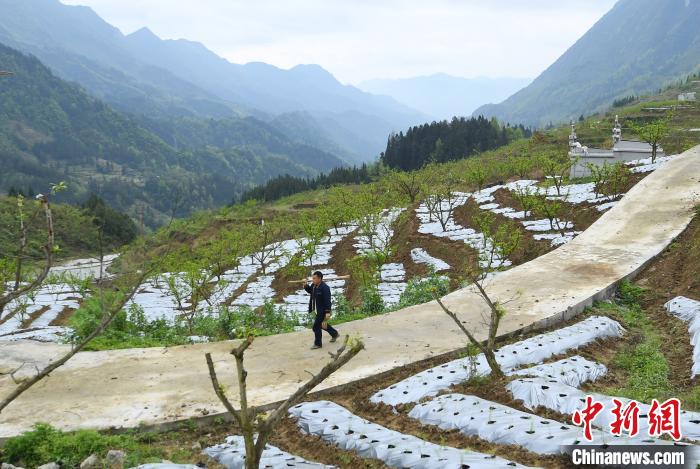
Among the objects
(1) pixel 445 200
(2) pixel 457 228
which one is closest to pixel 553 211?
(2) pixel 457 228

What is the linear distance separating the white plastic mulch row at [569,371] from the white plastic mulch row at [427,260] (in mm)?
12240

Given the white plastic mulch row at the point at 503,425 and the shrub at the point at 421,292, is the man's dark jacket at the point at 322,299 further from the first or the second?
the shrub at the point at 421,292

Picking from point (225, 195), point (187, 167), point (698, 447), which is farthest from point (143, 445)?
point (187, 167)

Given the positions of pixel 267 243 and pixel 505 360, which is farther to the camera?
pixel 267 243

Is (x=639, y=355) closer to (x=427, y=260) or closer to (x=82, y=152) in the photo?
(x=427, y=260)

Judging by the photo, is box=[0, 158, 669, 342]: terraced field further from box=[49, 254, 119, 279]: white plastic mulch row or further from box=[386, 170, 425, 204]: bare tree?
box=[386, 170, 425, 204]: bare tree

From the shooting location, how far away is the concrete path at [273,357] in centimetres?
784

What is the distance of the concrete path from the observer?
25.7 ft

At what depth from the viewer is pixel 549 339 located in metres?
9.37

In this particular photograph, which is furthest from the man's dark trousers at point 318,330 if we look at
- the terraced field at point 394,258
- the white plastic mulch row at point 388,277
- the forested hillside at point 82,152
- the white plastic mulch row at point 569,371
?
the forested hillside at point 82,152

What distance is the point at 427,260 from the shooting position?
22734mm

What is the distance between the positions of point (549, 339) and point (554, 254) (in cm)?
666

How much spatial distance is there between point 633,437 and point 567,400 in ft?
4.38

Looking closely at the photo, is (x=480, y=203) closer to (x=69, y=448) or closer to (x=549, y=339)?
(x=549, y=339)
